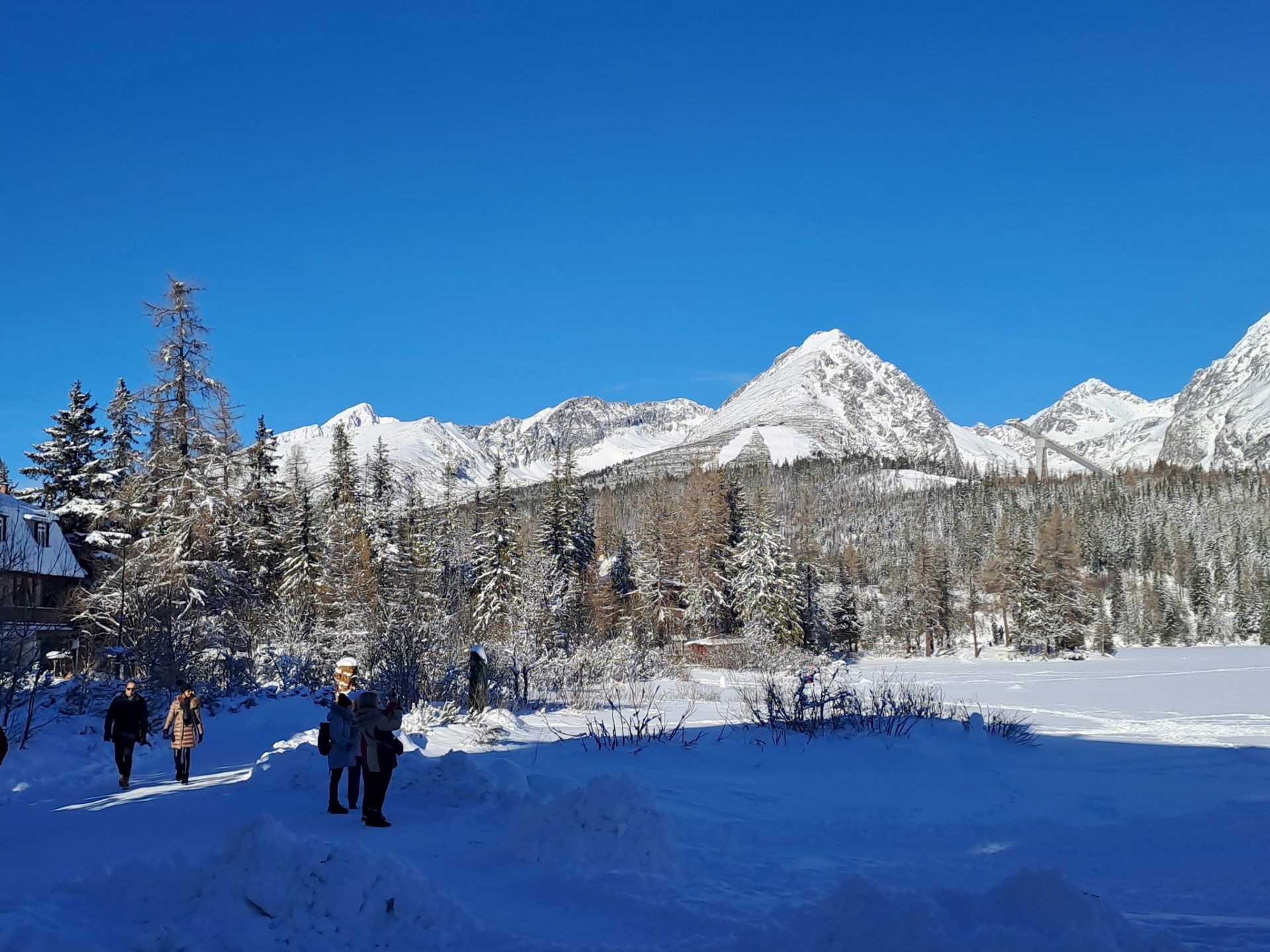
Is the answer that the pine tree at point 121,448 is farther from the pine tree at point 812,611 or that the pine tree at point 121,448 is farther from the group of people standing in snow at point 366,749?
the pine tree at point 812,611

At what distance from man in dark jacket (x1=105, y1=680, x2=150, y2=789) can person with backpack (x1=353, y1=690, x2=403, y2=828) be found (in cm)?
522

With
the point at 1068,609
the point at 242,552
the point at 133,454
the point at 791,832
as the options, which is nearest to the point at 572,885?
the point at 791,832

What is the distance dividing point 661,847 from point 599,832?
22.3 inches

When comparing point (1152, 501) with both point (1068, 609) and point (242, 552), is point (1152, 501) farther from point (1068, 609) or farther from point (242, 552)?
point (242, 552)

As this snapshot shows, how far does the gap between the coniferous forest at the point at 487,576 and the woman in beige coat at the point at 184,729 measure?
6.37 metres

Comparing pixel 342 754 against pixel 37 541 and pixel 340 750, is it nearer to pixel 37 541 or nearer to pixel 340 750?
pixel 340 750

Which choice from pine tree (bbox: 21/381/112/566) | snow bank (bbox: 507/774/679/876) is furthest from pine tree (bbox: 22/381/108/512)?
snow bank (bbox: 507/774/679/876)

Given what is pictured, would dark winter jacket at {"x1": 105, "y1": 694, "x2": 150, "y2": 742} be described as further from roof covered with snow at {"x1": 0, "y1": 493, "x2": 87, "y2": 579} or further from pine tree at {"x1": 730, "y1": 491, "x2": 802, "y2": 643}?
pine tree at {"x1": 730, "y1": 491, "x2": 802, "y2": 643}

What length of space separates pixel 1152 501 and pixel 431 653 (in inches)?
5537

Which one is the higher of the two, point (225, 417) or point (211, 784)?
point (225, 417)

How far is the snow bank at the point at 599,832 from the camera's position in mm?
7789

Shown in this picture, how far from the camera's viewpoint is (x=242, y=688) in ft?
76.2

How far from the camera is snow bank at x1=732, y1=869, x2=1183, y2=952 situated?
519 cm

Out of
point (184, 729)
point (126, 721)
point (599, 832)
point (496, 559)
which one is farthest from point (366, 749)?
point (496, 559)
